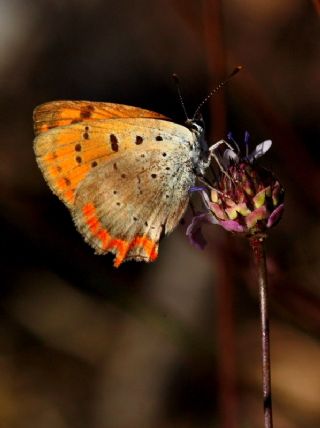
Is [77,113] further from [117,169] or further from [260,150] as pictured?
[260,150]

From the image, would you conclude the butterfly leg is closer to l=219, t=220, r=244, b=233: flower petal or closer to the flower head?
the flower head

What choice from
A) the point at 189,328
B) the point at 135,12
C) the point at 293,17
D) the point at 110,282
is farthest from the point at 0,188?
the point at 293,17

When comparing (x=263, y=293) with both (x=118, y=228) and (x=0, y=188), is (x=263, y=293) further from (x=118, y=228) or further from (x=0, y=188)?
(x=0, y=188)

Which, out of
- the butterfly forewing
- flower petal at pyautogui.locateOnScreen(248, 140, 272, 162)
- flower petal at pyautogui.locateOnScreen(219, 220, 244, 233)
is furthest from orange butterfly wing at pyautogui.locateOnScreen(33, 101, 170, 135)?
flower petal at pyautogui.locateOnScreen(219, 220, 244, 233)

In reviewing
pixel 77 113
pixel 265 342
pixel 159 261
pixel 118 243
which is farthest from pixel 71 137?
pixel 159 261

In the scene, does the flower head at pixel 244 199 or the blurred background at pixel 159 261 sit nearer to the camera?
the flower head at pixel 244 199

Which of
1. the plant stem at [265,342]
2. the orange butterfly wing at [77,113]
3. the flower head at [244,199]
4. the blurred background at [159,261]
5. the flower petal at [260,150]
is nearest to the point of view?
the plant stem at [265,342]

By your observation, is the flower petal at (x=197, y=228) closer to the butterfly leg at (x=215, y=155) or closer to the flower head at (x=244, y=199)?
the flower head at (x=244, y=199)

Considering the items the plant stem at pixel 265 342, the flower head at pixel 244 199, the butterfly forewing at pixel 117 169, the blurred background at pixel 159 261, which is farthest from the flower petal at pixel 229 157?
the blurred background at pixel 159 261

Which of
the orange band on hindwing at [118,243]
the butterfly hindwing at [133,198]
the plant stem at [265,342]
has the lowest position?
the plant stem at [265,342]
